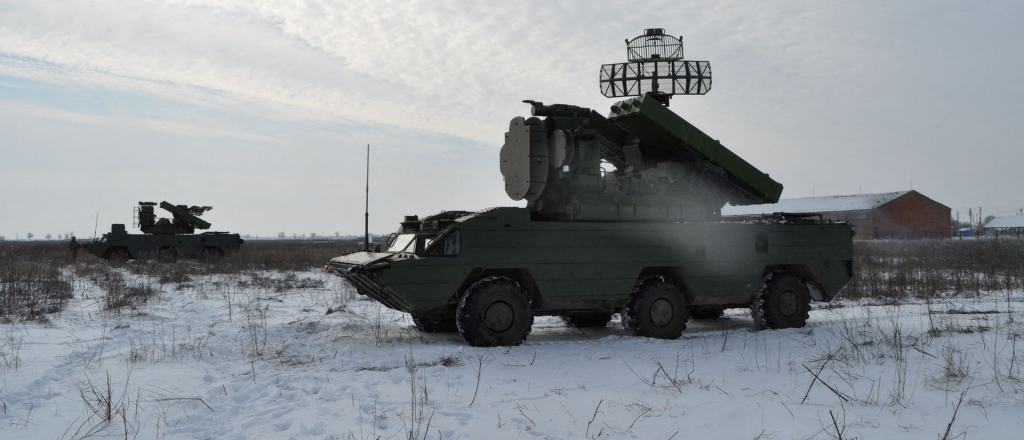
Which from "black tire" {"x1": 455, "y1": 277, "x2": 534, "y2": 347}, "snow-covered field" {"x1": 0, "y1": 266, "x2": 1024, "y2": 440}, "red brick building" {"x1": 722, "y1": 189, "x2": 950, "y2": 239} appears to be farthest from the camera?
"red brick building" {"x1": 722, "y1": 189, "x2": 950, "y2": 239}

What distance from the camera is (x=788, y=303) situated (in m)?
9.95

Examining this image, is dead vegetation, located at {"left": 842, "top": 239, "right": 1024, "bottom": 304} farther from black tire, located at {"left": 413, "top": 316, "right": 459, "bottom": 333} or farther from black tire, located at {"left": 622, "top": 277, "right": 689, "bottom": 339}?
black tire, located at {"left": 413, "top": 316, "right": 459, "bottom": 333}

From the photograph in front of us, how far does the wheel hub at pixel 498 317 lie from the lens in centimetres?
812

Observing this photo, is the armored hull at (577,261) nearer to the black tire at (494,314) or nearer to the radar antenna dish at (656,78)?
the black tire at (494,314)

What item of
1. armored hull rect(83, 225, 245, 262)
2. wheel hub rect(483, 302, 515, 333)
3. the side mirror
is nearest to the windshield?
the side mirror

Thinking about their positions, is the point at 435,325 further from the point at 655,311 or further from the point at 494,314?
the point at 655,311

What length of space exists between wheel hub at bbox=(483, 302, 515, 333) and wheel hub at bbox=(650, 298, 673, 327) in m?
1.94

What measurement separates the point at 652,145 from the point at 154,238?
79.4ft

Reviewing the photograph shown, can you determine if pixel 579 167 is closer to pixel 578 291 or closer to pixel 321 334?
pixel 578 291

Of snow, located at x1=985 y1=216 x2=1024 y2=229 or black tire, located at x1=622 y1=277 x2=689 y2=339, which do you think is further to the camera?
snow, located at x1=985 y1=216 x2=1024 y2=229

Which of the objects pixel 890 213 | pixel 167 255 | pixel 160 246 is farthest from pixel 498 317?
pixel 890 213

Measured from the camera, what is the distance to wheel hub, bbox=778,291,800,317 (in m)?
9.90

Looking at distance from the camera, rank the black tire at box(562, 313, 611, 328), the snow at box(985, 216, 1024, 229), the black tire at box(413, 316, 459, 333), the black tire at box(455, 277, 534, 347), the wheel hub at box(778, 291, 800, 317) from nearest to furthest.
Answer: the black tire at box(455, 277, 534, 347) < the black tire at box(413, 316, 459, 333) < the wheel hub at box(778, 291, 800, 317) < the black tire at box(562, 313, 611, 328) < the snow at box(985, 216, 1024, 229)

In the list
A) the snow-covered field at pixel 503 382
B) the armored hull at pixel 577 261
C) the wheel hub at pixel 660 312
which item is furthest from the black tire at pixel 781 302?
the wheel hub at pixel 660 312
